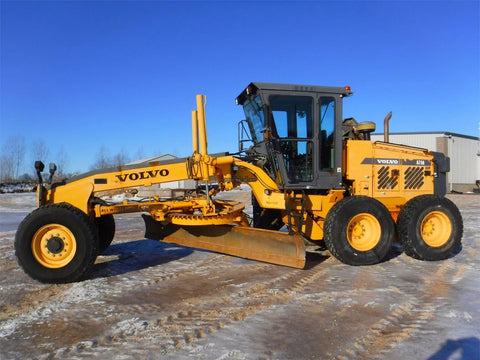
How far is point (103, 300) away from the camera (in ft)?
13.3

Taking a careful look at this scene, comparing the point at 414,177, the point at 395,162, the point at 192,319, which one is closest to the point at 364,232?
the point at 395,162

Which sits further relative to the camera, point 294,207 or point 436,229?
point 436,229

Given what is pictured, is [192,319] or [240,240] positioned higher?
[240,240]

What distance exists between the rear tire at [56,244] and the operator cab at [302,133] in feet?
9.68

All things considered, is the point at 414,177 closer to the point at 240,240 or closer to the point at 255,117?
the point at 255,117

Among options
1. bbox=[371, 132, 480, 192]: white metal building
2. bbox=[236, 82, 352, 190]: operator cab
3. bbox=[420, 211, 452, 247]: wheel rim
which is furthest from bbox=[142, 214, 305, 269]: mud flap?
bbox=[371, 132, 480, 192]: white metal building

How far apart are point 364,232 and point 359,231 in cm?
9

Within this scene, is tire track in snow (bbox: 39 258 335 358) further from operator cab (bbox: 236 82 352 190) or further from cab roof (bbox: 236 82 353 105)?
cab roof (bbox: 236 82 353 105)

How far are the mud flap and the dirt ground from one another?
249 mm

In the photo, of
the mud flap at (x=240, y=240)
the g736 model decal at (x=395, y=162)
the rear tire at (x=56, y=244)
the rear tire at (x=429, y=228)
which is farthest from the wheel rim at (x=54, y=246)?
the rear tire at (x=429, y=228)

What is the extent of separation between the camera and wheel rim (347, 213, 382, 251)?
5641mm

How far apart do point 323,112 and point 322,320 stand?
3.52 metres

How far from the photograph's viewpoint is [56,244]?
468cm

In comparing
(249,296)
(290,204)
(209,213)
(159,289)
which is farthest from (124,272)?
(290,204)
